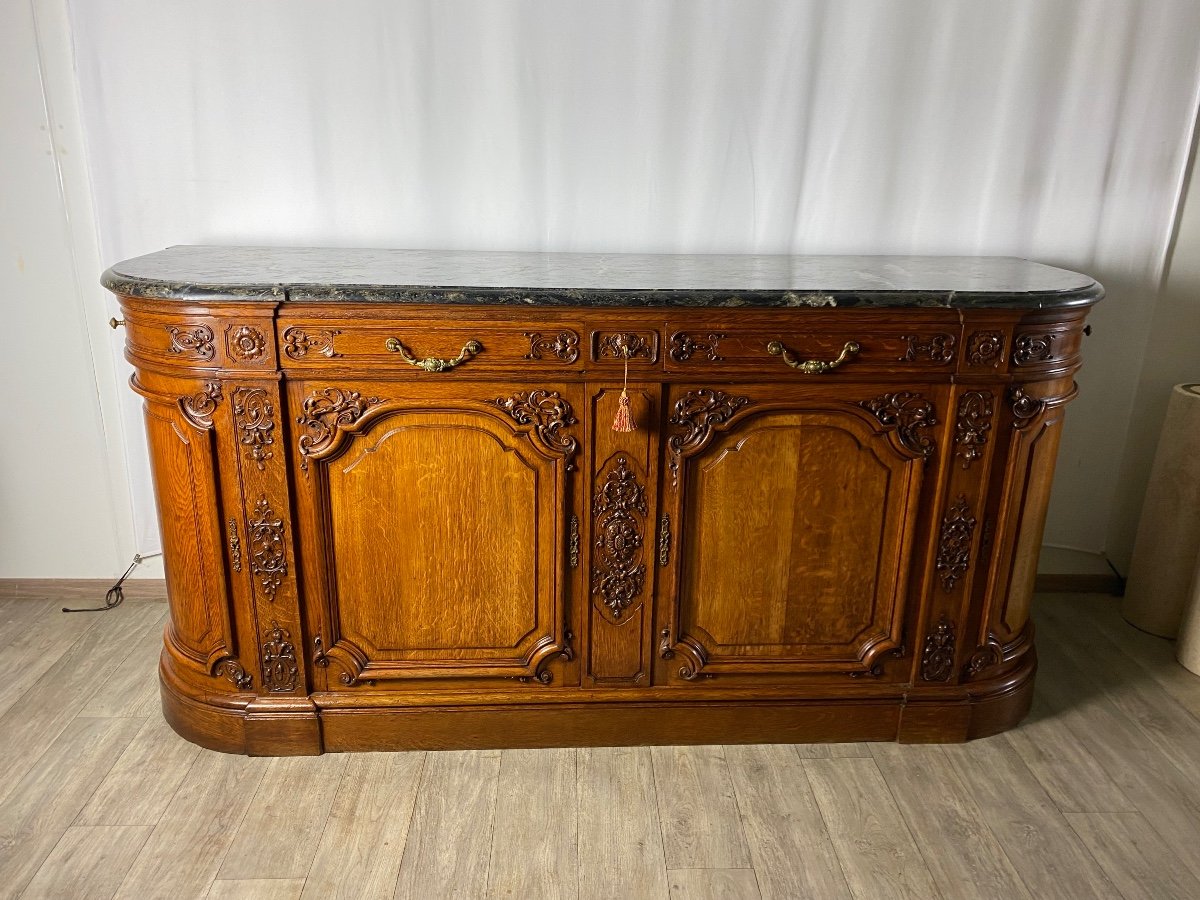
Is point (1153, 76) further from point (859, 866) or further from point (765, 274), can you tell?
point (859, 866)

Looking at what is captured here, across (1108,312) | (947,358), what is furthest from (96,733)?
(1108,312)

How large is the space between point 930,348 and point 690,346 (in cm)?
47

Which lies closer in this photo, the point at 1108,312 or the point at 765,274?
the point at 765,274

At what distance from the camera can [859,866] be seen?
1.62 m

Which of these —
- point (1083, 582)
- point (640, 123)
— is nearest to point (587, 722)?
point (640, 123)

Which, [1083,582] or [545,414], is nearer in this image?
[545,414]

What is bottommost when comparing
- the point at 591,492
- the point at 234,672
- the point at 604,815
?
the point at 604,815

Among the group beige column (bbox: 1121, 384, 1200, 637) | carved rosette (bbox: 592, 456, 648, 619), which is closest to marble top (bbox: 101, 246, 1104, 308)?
carved rosette (bbox: 592, 456, 648, 619)

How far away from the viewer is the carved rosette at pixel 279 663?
1835 millimetres

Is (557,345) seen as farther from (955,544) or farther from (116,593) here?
(116,593)

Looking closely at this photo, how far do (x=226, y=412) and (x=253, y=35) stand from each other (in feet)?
3.13

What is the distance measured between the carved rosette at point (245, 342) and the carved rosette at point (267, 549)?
0.30 meters

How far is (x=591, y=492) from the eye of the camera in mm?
1774

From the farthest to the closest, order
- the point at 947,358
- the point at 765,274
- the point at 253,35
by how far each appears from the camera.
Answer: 1. the point at 253,35
2. the point at 765,274
3. the point at 947,358
